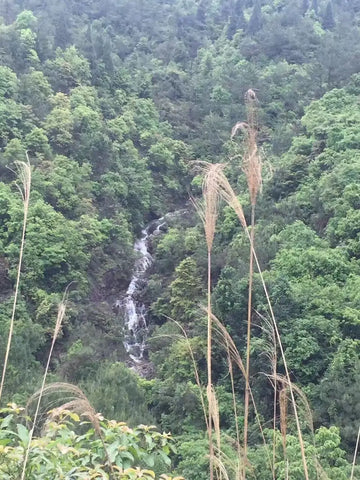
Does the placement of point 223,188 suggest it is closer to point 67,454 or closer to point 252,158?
point 252,158

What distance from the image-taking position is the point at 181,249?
18297 millimetres

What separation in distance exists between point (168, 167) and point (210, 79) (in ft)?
31.9

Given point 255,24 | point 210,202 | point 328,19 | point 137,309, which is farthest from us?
point 328,19

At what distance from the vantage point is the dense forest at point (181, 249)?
217cm

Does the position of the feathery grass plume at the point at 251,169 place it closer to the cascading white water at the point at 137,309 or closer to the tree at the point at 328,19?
the cascading white water at the point at 137,309

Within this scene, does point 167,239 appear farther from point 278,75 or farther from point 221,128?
point 278,75

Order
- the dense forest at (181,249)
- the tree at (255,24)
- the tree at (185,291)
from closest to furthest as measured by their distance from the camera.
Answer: the dense forest at (181,249), the tree at (185,291), the tree at (255,24)

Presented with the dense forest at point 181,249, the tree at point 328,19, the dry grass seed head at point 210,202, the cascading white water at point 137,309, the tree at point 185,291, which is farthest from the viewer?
the tree at point 328,19

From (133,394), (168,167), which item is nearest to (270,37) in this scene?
(168,167)

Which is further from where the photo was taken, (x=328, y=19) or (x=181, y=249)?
(x=328, y=19)

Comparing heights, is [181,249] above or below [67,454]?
above

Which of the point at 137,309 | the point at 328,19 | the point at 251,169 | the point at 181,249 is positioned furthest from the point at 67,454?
the point at 328,19

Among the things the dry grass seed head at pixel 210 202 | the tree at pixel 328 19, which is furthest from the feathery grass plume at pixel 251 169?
the tree at pixel 328 19

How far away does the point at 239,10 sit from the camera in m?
43.9
